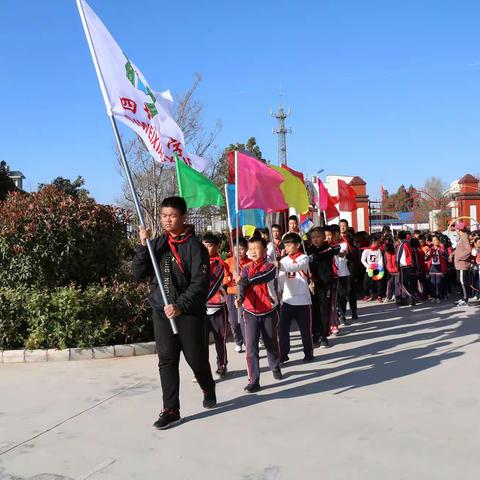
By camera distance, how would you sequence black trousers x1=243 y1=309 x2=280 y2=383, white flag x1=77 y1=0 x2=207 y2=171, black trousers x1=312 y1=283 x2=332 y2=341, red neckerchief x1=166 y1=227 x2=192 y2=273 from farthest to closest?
black trousers x1=312 y1=283 x2=332 y2=341 → black trousers x1=243 y1=309 x2=280 y2=383 → white flag x1=77 y1=0 x2=207 y2=171 → red neckerchief x1=166 y1=227 x2=192 y2=273

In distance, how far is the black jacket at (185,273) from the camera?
444cm

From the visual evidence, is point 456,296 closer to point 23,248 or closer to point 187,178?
point 187,178

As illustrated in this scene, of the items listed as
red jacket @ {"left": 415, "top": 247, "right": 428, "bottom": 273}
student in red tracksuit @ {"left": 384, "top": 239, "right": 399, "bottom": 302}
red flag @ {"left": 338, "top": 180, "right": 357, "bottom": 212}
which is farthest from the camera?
red flag @ {"left": 338, "top": 180, "right": 357, "bottom": 212}

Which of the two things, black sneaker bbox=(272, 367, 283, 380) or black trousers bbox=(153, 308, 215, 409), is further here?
black sneaker bbox=(272, 367, 283, 380)

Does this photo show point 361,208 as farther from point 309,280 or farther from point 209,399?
point 209,399

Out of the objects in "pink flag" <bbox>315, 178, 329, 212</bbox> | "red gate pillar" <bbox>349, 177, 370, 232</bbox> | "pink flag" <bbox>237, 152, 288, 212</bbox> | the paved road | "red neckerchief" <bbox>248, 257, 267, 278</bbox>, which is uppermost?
"red gate pillar" <bbox>349, 177, 370, 232</bbox>

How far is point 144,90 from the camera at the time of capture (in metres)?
5.92

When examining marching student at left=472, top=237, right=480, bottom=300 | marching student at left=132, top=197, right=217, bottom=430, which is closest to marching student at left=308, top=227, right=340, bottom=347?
marching student at left=132, top=197, right=217, bottom=430

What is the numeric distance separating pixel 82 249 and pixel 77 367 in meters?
1.86

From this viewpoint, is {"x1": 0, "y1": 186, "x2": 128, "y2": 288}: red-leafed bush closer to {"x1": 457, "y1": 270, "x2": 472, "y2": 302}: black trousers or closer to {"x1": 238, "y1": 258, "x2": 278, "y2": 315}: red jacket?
{"x1": 238, "y1": 258, "x2": 278, "y2": 315}: red jacket

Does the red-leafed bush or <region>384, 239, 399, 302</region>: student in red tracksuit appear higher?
the red-leafed bush

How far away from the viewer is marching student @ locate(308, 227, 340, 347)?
7.84 meters

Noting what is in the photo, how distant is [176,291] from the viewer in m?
4.56

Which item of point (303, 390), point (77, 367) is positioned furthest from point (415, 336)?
point (77, 367)
